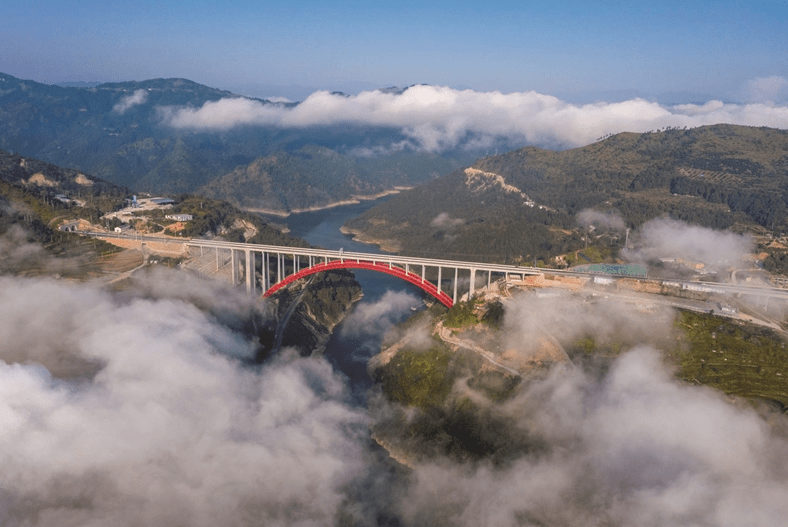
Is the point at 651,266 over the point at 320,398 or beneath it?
over

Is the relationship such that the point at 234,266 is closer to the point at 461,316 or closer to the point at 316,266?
the point at 316,266

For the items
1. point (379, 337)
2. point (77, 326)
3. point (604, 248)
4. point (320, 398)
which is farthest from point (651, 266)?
point (77, 326)

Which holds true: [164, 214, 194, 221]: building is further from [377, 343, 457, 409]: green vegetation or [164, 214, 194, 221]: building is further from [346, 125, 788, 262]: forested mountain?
[377, 343, 457, 409]: green vegetation

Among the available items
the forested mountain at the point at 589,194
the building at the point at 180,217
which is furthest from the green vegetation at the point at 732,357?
the building at the point at 180,217

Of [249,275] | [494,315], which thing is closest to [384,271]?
[494,315]

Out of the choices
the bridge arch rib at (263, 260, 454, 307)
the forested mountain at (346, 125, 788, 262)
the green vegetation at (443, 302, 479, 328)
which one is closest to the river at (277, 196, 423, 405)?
the bridge arch rib at (263, 260, 454, 307)

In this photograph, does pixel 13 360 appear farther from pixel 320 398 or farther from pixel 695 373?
pixel 695 373

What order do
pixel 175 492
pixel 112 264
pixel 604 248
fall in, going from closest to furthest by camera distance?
pixel 175 492 → pixel 112 264 → pixel 604 248
